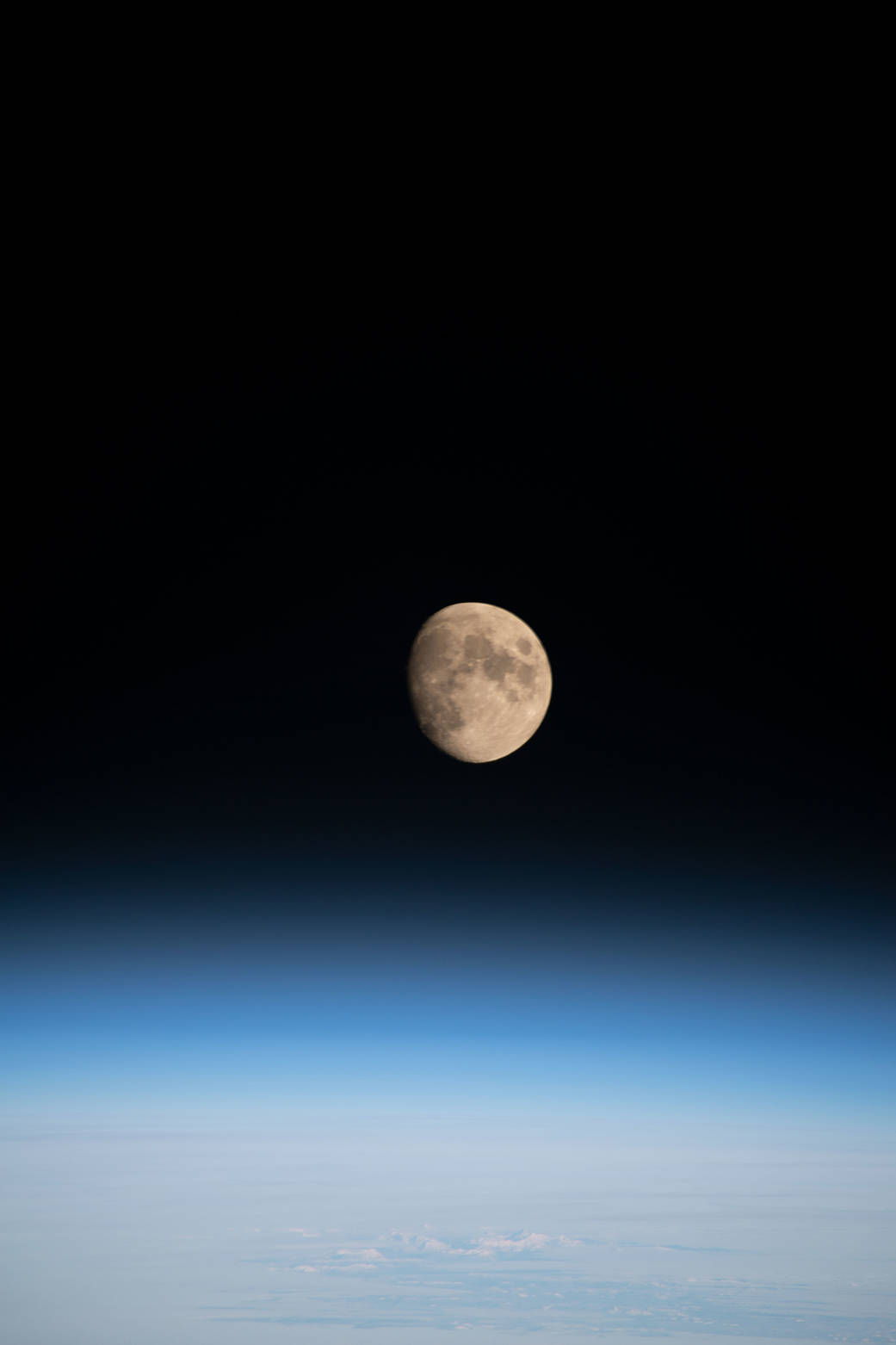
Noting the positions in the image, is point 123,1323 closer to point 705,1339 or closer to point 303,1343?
point 303,1343

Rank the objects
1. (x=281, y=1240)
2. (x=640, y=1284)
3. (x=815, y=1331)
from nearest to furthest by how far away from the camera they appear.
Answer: (x=815, y=1331)
(x=640, y=1284)
(x=281, y=1240)

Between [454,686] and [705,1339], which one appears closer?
[454,686]

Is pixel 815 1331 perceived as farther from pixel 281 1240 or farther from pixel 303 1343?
pixel 281 1240

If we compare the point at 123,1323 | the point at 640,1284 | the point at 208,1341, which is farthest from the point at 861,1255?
the point at 123,1323

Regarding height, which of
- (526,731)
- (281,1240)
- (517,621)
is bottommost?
(281,1240)

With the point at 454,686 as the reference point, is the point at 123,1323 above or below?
below

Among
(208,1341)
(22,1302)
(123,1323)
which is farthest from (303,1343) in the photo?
(22,1302)

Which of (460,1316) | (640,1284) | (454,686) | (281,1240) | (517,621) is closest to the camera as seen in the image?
(454,686)
